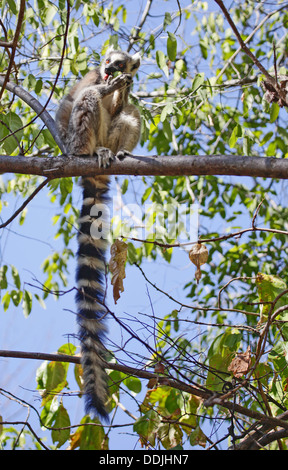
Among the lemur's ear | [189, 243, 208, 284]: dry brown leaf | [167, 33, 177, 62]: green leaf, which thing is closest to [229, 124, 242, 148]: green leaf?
[167, 33, 177, 62]: green leaf

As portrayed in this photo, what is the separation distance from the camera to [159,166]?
3559 millimetres

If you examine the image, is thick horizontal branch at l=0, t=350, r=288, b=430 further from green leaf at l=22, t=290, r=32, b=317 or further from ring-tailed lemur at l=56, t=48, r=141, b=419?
green leaf at l=22, t=290, r=32, b=317

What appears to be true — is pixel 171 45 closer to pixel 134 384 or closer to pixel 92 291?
pixel 92 291

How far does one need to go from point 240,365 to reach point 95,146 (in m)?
2.83

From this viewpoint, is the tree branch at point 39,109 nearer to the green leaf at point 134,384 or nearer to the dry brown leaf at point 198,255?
the dry brown leaf at point 198,255

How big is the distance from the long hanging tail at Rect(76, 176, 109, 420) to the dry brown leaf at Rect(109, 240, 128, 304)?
14 cm

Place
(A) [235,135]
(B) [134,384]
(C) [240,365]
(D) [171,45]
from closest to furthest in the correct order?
(C) [240,365]
(B) [134,384]
(D) [171,45]
(A) [235,135]

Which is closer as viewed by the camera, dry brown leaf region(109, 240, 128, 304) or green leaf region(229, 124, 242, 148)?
dry brown leaf region(109, 240, 128, 304)

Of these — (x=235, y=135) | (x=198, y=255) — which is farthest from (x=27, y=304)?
(x=198, y=255)

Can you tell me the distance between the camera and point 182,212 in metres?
6.18

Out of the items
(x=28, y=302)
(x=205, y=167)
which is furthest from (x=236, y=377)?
(x=28, y=302)

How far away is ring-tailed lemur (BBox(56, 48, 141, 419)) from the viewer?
12.0 ft

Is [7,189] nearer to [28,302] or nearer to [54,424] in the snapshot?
[28,302]
